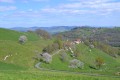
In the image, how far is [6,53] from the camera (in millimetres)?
133500

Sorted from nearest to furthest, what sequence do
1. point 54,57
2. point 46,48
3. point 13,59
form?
1. point 13,59
2. point 54,57
3. point 46,48

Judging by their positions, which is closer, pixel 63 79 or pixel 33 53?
pixel 63 79

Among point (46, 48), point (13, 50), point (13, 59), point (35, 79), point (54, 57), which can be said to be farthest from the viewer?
point (46, 48)

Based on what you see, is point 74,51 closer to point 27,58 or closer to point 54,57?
point 54,57

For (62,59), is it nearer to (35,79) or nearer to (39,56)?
(39,56)

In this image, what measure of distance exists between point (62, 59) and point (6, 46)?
A: 30299 millimetres

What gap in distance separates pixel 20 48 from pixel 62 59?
927 inches

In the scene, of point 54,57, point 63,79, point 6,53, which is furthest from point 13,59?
point 63,79

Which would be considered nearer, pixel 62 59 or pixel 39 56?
pixel 39 56

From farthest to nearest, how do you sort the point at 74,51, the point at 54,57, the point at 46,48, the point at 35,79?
the point at 74,51 < the point at 46,48 < the point at 54,57 < the point at 35,79

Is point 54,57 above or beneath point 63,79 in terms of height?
beneath

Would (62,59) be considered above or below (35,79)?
below

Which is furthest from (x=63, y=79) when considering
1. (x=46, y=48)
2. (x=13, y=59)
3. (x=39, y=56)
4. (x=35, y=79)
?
(x=46, y=48)

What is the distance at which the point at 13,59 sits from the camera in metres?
128
